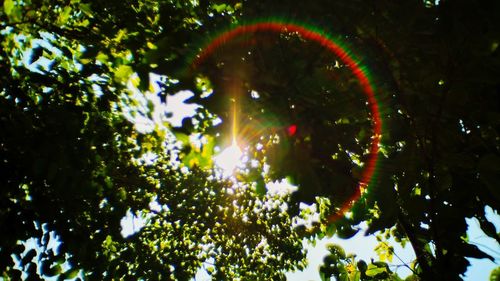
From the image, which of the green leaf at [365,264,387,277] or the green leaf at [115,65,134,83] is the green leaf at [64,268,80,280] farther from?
the green leaf at [365,264,387,277]

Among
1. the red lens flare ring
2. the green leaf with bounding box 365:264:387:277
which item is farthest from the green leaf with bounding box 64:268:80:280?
the green leaf with bounding box 365:264:387:277

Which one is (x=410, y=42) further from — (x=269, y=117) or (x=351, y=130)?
(x=269, y=117)

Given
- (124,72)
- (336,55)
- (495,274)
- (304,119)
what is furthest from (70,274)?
(495,274)

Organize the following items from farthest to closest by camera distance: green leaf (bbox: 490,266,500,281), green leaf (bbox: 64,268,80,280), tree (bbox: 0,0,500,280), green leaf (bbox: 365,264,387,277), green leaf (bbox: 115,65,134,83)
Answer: green leaf (bbox: 64,268,80,280)
green leaf (bbox: 365,264,387,277)
green leaf (bbox: 490,266,500,281)
green leaf (bbox: 115,65,134,83)
tree (bbox: 0,0,500,280)

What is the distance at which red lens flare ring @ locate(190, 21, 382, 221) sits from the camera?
5.08 ft

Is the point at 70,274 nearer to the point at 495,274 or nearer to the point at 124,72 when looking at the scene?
the point at 124,72

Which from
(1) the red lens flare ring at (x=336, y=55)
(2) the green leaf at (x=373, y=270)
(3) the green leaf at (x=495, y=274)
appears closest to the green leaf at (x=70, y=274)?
(1) the red lens flare ring at (x=336, y=55)

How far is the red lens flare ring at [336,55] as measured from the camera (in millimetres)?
1550

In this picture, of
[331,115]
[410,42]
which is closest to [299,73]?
[331,115]

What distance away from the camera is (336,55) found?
2.45 m

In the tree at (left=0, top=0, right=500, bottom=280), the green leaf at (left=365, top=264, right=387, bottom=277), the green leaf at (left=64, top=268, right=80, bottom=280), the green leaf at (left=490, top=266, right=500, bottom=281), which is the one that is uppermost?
the tree at (left=0, top=0, right=500, bottom=280)

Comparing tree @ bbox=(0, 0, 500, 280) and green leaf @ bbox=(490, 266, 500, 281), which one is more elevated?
tree @ bbox=(0, 0, 500, 280)

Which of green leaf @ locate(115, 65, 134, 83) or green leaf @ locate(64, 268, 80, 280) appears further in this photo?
green leaf @ locate(64, 268, 80, 280)

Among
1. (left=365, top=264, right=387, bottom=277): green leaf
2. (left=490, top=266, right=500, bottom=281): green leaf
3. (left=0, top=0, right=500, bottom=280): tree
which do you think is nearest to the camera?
(left=0, top=0, right=500, bottom=280): tree
